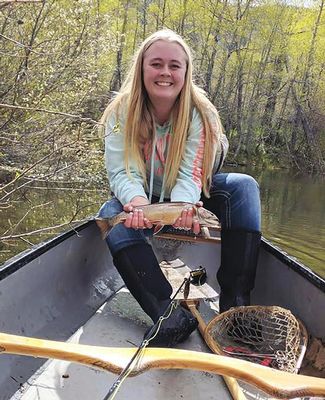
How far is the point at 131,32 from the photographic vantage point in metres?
26.9

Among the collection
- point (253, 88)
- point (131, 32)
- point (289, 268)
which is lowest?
point (289, 268)

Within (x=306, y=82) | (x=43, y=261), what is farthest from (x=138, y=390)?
(x=306, y=82)

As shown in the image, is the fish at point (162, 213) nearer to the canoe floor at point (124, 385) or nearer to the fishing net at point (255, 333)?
the fishing net at point (255, 333)

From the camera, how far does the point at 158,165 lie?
2824 mm

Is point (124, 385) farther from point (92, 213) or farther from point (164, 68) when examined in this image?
point (92, 213)

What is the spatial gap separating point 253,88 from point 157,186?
86.8 ft

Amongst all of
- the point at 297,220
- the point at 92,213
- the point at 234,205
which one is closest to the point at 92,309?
the point at 234,205

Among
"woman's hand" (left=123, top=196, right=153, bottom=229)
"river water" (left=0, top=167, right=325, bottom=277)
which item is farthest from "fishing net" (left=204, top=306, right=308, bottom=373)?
"river water" (left=0, top=167, right=325, bottom=277)

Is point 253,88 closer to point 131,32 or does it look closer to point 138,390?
point 131,32

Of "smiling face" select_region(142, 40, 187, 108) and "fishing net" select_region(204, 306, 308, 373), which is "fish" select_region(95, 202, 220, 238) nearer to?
"fishing net" select_region(204, 306, 308, 373)

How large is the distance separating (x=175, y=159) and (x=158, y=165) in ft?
0.45

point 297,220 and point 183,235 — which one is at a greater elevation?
point 183,235

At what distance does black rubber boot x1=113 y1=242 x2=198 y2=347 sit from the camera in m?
2.35

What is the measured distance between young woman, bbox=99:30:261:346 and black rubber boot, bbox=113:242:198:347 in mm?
66
